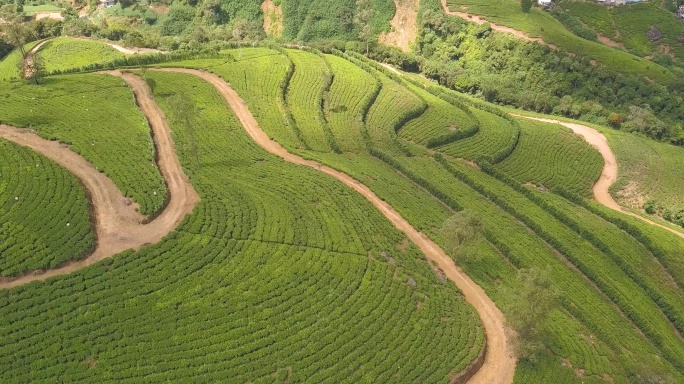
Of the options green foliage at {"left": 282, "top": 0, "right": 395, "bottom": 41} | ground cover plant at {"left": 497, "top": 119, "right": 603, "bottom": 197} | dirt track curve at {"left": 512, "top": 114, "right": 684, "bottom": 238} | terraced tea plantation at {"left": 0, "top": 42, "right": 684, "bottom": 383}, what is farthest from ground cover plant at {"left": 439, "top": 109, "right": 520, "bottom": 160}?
green foliage at {"left": 282, "top": 0, "right": 395, "bottom": 41}

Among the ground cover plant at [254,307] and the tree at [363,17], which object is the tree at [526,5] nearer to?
the tree at [363,17]

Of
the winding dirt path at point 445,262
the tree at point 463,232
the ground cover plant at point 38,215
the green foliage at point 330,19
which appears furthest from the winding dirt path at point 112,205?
the green foliage at point 330,19

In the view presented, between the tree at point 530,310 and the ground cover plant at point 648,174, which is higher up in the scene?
the tree at point 530,310

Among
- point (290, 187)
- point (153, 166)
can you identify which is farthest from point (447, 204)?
point (153, 166)

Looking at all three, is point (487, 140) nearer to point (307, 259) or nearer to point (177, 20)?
point (307, 259)

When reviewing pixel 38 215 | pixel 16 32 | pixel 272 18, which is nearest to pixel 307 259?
pixel 38 215

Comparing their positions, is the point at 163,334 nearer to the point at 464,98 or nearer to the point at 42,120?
the point at 42,120

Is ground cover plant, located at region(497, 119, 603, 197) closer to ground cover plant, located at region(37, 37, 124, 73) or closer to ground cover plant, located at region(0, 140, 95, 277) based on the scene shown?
ground cover plant, located at region(0, 140, 95, 277)
